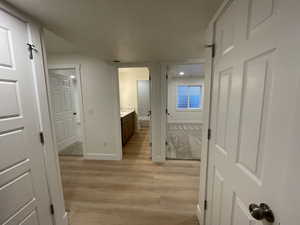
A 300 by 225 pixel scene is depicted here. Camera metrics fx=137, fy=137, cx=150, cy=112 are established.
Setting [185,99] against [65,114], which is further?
[185,99]

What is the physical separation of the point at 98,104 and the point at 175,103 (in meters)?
4.75

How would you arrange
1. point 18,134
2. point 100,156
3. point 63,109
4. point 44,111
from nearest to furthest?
1. point 18,134
2. point 44,111
3. point 100,156
4. point 63,109

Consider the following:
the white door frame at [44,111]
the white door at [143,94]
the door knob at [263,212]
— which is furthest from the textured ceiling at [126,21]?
the white door at [143,94]

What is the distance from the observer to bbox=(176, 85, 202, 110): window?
6.99 meters

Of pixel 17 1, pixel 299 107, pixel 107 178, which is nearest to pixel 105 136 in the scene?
pixel 107 178

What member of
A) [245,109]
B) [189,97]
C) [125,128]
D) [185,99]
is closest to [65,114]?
[125,128]

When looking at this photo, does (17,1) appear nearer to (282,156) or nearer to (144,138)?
(282,156)

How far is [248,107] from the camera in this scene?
2.56 ft

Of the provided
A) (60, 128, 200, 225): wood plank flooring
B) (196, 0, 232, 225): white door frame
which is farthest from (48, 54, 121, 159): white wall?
(196, 0, 232, 225): white door frame

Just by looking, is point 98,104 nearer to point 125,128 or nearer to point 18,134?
point 125,128

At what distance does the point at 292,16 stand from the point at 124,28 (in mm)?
1392

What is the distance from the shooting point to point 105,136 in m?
3.19

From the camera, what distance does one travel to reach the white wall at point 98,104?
2.93m

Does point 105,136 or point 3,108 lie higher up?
point 3,108
